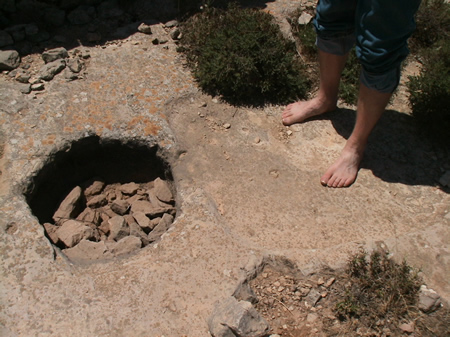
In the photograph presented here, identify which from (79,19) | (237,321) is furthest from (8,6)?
(237,321)

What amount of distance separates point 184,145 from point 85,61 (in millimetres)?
1216

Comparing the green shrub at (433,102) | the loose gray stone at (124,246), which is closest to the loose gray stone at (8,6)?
the loose gray stone at (124,246)

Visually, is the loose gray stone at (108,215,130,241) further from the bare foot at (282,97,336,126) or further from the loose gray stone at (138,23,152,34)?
the loose gray stone at (138,23,152,34)

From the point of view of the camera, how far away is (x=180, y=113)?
3490 millimetres

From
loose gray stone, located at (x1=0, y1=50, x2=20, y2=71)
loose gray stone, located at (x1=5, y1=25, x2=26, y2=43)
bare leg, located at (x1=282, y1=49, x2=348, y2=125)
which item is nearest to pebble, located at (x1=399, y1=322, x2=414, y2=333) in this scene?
bare leg, located at (x1=282, y1=49, x2=348, y2=125)

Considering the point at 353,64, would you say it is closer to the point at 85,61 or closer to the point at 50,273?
the point at 85,61

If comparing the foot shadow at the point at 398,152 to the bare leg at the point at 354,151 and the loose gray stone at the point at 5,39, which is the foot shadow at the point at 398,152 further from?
the loose gray stone at the point at 5,39

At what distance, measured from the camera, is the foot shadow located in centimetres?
325

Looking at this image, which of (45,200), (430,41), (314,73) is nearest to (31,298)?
(45,200)

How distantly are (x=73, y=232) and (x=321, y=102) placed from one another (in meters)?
2.03

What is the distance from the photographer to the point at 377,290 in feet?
8.58

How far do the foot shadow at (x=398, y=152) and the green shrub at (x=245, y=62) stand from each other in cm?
46

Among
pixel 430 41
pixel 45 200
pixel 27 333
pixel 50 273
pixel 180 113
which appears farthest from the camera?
pixel 430 41

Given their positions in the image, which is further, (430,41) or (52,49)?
(430,41)
